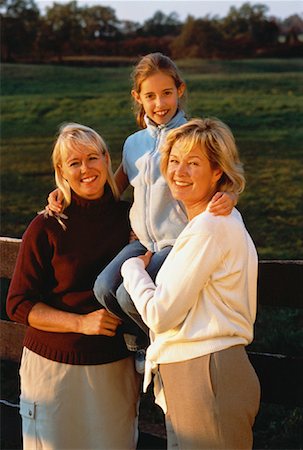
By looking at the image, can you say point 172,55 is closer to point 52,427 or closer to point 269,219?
point 269,219

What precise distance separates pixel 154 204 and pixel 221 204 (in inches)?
19.4

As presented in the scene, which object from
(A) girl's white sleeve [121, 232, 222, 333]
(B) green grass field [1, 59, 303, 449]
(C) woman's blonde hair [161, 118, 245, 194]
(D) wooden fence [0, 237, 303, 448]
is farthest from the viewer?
(B) green grass field [1, 59, 303, 449]

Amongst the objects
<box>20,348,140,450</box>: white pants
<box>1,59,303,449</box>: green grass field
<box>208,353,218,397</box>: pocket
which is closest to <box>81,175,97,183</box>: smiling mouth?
<box>20,348,140,450</box>: white pants

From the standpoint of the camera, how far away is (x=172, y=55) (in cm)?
841

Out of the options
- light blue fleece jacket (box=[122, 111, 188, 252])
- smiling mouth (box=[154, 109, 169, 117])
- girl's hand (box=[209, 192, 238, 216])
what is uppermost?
smiling mouth (box=[154, 109, 169, 117])

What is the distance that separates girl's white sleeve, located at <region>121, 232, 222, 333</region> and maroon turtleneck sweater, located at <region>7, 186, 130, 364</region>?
15.6 inches

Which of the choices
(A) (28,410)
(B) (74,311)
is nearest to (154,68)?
(B) (74,311)

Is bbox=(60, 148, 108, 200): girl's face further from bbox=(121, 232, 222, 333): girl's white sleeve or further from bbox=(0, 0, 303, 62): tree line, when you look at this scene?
bbox=(0, 0, 303, 62): tree line

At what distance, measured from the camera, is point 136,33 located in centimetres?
846

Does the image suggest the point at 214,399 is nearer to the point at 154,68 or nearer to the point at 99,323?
the point at 99,323

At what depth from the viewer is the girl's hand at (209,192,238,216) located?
261cm

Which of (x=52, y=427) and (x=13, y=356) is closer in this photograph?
(x=52, y=427)

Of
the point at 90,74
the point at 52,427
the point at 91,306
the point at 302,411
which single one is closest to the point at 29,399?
the point at 52,427

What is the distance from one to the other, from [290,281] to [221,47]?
5429 millimetres
